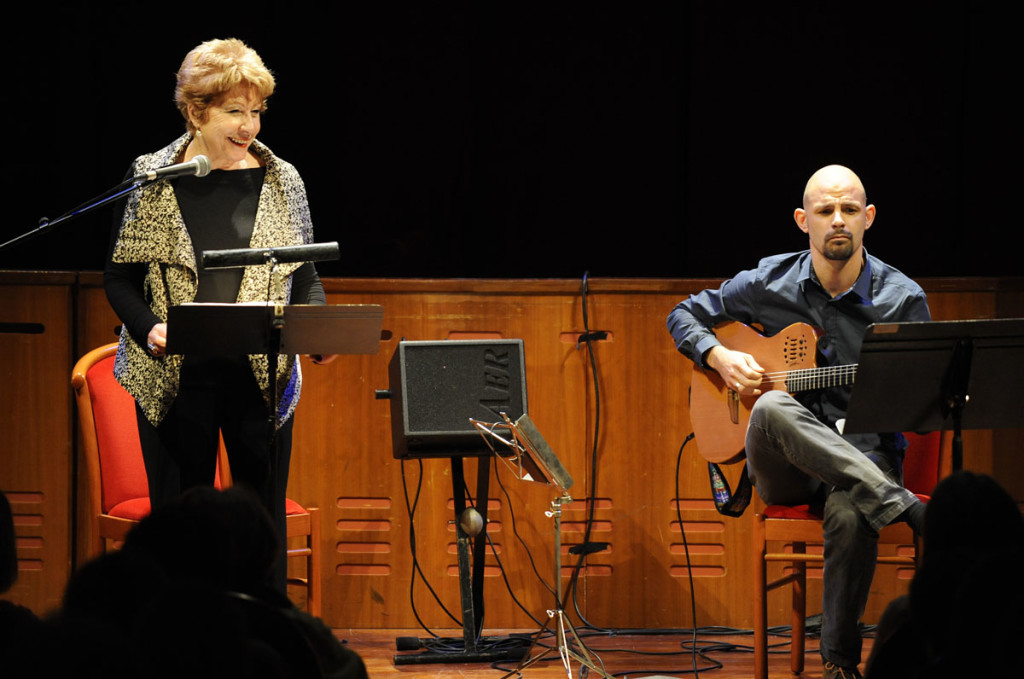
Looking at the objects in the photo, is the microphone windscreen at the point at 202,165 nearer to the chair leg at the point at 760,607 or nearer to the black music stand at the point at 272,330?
the black music stand at the point at 272,330

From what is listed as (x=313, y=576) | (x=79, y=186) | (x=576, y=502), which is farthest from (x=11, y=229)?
(x=576, y=502)

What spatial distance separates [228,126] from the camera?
2.84 meters

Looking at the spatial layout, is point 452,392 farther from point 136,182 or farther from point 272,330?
point 136,182

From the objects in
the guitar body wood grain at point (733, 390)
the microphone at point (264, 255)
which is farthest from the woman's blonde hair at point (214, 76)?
the guitar body wood grain at point (733, 390)

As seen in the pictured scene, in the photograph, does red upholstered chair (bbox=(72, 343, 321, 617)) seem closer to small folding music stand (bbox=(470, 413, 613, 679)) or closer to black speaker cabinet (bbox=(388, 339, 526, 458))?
black speaker cabinet (bbox=(388, 339, 526, 458))

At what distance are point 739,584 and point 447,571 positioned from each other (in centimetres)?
101

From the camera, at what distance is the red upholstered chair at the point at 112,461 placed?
3.24 m

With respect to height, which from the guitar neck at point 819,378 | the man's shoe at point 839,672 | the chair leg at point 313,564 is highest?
the guitar neck at point 819,378

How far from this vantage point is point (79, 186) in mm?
4828

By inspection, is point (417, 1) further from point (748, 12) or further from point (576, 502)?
point (576, 502)

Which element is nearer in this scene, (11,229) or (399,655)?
(399,655)

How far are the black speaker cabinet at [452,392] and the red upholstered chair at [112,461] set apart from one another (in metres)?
0.39

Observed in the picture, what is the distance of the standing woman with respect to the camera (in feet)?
9.11

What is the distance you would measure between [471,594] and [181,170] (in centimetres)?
156
